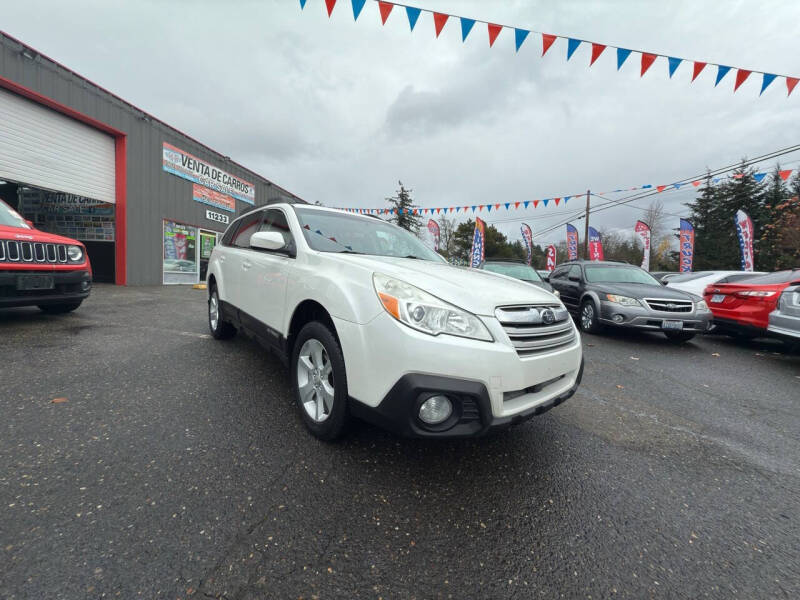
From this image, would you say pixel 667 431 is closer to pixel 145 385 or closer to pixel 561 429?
pixel 561 429

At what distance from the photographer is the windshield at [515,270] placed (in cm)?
804

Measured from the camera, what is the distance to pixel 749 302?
17.0 ft

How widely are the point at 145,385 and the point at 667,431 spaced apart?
4.09 metres

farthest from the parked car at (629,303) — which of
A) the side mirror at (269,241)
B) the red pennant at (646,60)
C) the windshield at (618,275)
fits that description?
the side mirror at (269,241)

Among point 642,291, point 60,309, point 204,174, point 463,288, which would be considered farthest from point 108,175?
point 642,291

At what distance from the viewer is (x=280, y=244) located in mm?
2488

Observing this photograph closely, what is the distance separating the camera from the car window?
3.56 meters

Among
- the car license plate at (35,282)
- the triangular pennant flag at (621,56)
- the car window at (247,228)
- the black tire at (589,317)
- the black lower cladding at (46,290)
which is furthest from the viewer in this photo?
the triangular pennant flag at (621,56)

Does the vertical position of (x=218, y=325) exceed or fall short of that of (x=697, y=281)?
it falls short

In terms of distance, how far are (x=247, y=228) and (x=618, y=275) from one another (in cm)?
652

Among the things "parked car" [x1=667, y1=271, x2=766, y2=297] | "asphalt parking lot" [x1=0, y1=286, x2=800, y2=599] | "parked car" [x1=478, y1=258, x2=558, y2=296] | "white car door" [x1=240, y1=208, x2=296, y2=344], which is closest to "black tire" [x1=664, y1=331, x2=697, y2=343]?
"parked car" [x1=667, y1=271, x2=766, y2=297]

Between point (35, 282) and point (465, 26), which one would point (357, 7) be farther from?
point (35, 282)

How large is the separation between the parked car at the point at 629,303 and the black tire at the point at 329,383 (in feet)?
17.2

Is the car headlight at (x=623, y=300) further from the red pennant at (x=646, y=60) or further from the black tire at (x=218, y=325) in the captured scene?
the black tire at (x=218, y=325)
